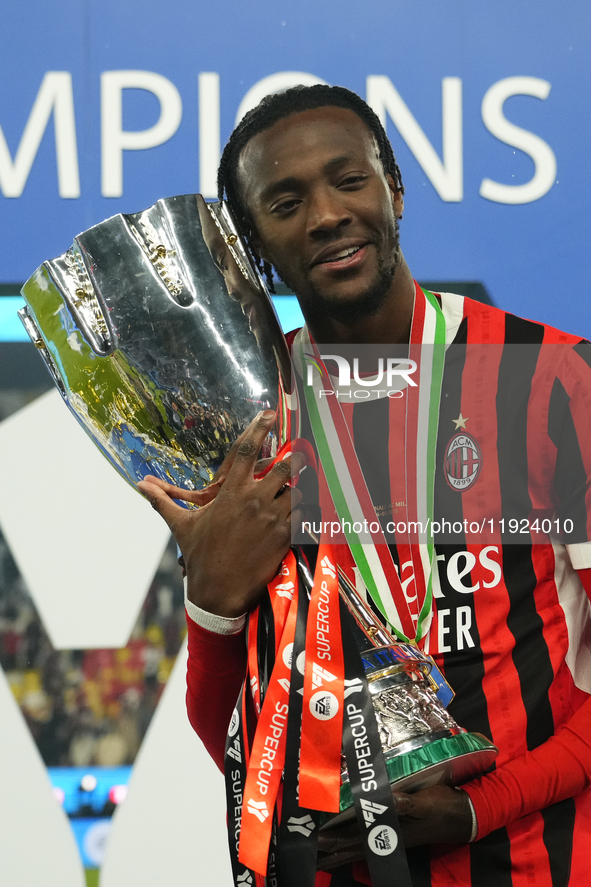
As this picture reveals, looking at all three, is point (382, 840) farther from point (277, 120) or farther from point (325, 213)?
point (277, 120)

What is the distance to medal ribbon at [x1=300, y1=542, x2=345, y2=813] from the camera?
0.85 meters

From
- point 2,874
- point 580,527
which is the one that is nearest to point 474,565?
point 580,527

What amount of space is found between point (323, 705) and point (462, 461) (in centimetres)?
37

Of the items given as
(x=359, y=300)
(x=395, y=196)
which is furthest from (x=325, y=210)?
(x=395, y=196)

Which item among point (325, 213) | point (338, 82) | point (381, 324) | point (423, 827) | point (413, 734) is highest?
point (338, 82)

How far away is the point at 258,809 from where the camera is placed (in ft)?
2.84

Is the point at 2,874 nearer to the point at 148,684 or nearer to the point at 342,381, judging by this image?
the point at 148,684

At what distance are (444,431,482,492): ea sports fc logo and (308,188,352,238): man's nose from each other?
0.99ft

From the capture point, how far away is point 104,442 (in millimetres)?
1036

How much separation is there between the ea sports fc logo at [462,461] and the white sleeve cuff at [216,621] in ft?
1.10

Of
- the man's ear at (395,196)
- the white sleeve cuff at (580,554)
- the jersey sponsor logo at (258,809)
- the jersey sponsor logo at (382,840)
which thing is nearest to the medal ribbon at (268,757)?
the jersey sponsor logo at (258,809)

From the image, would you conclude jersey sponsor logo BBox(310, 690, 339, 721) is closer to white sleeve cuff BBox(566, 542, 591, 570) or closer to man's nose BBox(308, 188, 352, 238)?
white sleeve cuff BBox(566, 542, 591, 570)

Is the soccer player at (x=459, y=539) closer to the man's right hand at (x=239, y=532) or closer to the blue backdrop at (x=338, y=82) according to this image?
the man's right hand at (x=239, y=532)

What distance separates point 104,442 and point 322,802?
465mm
